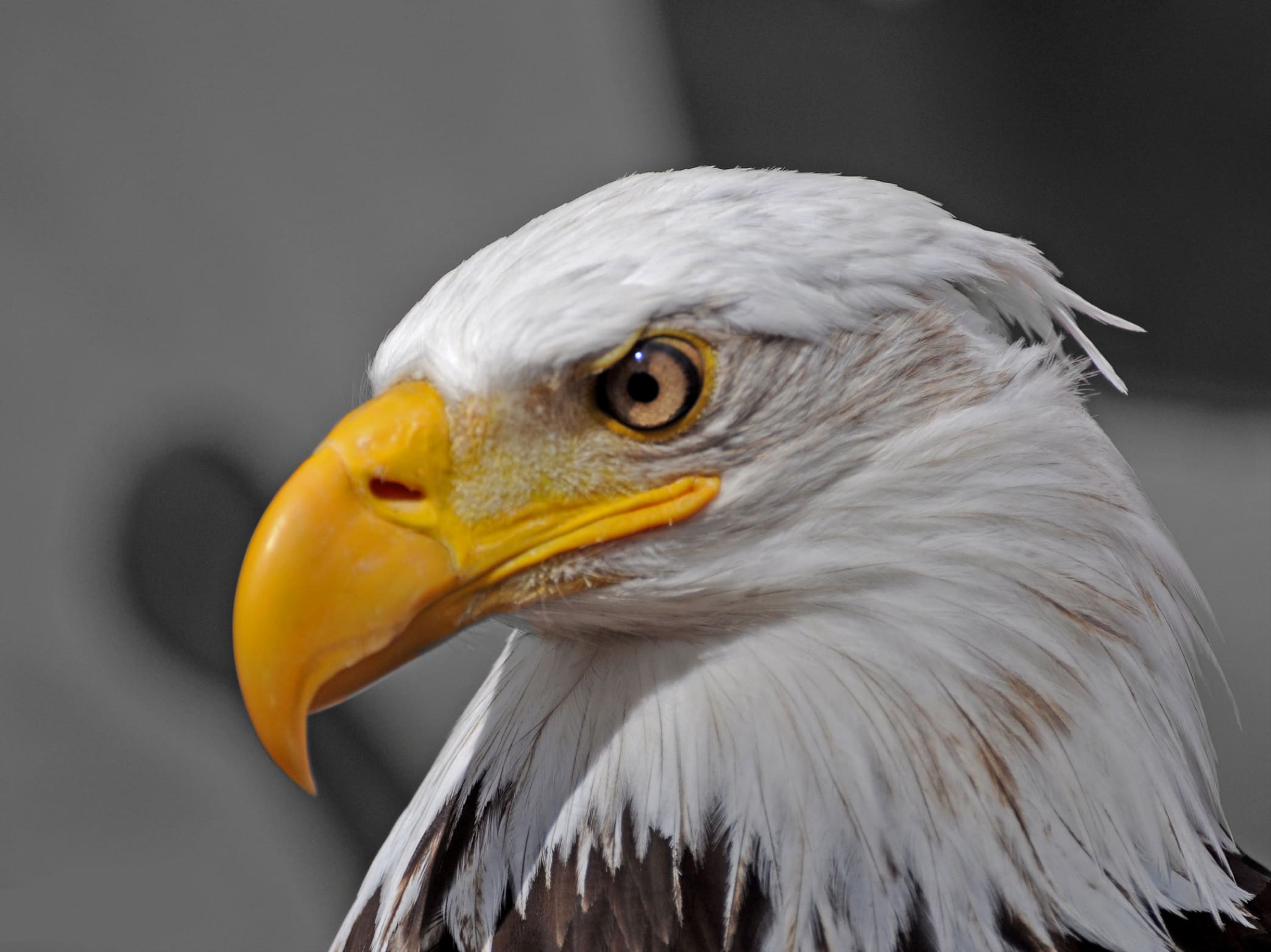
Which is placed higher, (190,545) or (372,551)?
(372,551)

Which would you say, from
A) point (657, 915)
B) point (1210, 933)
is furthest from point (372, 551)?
point (1210, 933)

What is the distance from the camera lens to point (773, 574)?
693 millimetres

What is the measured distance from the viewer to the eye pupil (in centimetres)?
65

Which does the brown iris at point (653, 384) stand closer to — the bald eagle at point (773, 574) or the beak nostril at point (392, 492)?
the bald eagle at point (773, 574)

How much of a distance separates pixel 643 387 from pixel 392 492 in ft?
0.57

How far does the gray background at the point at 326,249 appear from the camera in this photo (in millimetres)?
1708

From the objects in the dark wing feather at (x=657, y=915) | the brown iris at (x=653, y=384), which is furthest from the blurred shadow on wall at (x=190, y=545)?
the brown iris at (x=653, y=384)

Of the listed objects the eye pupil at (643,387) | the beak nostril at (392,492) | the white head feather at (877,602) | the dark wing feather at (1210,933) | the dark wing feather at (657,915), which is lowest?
the dark wing feather at (1210,933)

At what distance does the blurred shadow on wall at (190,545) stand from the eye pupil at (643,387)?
4.18 ft

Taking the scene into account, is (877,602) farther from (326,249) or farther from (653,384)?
(326,249)

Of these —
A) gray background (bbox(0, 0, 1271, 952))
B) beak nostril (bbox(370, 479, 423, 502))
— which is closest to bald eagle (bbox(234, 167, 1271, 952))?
beak nostril (bbox(370, 479, 423, 502))

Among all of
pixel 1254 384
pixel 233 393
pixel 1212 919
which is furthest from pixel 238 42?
pixel 1254 384

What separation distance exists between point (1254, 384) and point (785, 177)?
5.15 ft

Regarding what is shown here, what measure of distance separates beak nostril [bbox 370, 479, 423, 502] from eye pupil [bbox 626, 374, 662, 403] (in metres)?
0.15
